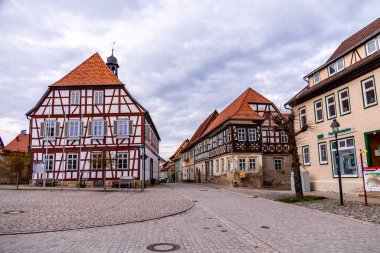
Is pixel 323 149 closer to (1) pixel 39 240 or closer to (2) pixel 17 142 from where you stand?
(1) pixel 39 240

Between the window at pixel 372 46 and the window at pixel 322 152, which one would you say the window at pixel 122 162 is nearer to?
the window at pixel 322 152

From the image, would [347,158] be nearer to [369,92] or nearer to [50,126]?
[369,92]

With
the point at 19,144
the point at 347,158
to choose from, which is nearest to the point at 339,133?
the point at 347,158

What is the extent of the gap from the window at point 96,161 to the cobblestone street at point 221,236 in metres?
17.5

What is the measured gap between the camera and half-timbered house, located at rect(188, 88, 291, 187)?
105 ft

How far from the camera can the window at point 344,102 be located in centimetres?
1882

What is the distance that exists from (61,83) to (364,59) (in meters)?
25.3

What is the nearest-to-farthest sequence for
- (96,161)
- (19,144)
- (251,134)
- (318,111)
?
(318,111) → (96,161) → (251,134) → (19,144)

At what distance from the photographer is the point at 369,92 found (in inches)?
674

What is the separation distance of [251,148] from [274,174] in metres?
3.80

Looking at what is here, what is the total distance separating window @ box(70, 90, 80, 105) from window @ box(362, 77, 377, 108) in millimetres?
23816

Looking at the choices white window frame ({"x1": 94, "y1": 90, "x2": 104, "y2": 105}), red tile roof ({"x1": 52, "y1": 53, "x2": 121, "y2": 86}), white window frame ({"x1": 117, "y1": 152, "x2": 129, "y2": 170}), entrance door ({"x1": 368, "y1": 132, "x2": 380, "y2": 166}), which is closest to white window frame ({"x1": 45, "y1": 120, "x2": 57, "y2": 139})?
red tile roof ({"x1": 52, "y1": 53, "x2": 121, "y2": 86})

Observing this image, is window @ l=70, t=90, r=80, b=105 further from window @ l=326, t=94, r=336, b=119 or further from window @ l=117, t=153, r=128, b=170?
window @ l=326, t=94, r=336, b=119

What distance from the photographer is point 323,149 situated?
21359 mm
